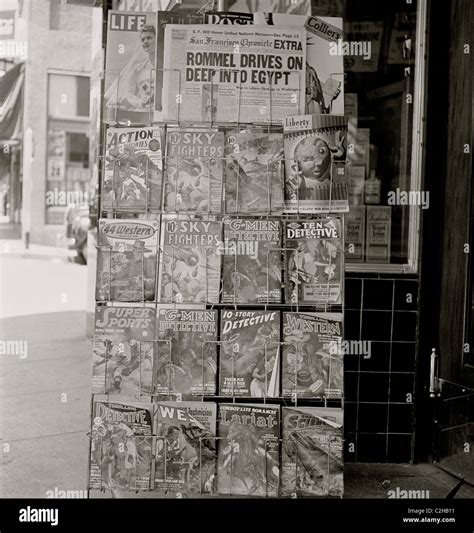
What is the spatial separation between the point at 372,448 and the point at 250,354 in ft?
4.80

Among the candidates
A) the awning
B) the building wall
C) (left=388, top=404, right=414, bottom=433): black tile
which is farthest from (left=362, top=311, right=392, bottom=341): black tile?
the building wall

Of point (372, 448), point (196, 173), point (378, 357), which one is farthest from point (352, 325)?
point (196, 173)

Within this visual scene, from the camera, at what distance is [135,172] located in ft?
10.6

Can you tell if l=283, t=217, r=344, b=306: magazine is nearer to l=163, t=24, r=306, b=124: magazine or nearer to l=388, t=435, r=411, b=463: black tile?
l=163, t=24, r=306, b=124: magazine

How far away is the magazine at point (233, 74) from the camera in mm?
3223

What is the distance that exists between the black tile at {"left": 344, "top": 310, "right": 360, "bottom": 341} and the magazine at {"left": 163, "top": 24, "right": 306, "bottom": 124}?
147 centimetres

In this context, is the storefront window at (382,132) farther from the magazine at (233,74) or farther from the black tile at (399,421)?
the magazine at (233,74)

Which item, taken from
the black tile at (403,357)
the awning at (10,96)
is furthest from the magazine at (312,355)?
the awning at (10,96)

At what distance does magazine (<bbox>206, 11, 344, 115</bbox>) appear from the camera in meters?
3.25

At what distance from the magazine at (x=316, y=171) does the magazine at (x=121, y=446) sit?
47.3 inches

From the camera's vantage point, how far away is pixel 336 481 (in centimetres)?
323

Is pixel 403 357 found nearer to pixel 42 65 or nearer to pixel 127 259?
pixel 127 259

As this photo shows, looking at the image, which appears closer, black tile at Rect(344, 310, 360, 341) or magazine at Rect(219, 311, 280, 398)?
magazine at Rect(219, 311, 280, 398)

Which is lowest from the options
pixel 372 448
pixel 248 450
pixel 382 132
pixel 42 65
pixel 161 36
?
pixel 372 448
